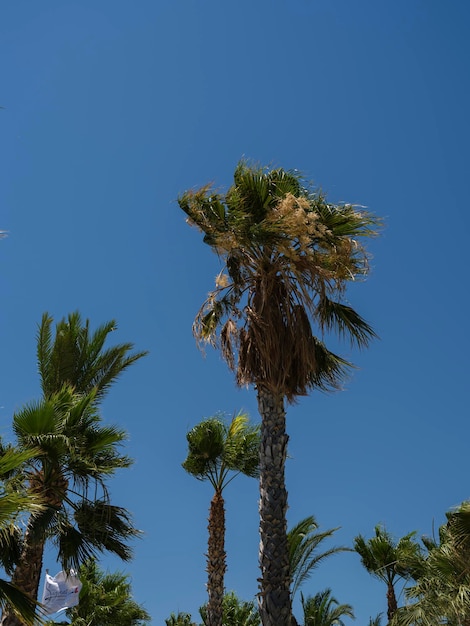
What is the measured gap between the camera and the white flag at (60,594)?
1424 centimetres

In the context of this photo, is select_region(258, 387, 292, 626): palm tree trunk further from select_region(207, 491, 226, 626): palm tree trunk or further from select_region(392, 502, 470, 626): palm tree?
select_region(207, 491, 226, 626): palm tree trunk

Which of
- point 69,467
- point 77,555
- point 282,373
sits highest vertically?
point 282,373

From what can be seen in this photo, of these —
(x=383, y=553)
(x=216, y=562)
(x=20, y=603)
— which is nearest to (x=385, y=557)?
(x=383, y=553)

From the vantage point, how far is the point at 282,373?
45.0 ft

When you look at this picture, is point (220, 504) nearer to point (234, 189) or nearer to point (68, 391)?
point (68, 391)

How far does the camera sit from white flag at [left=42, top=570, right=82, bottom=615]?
46.7 ft

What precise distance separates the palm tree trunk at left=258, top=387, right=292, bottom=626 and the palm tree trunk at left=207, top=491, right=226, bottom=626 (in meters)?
6.00

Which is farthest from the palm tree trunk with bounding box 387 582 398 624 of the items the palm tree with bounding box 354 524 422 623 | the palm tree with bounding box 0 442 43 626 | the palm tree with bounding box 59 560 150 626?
the palm tree with bounding box 0 442 43 626

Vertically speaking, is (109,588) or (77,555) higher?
(109,588)

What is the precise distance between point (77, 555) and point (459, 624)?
702cm

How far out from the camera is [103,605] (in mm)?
20703

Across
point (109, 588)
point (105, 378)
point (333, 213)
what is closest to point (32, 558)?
point (105, 378)

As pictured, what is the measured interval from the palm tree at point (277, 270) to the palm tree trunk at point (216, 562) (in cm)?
601

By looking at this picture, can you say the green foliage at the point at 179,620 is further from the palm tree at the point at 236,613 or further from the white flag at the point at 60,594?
the white flag at the point at 60,594
